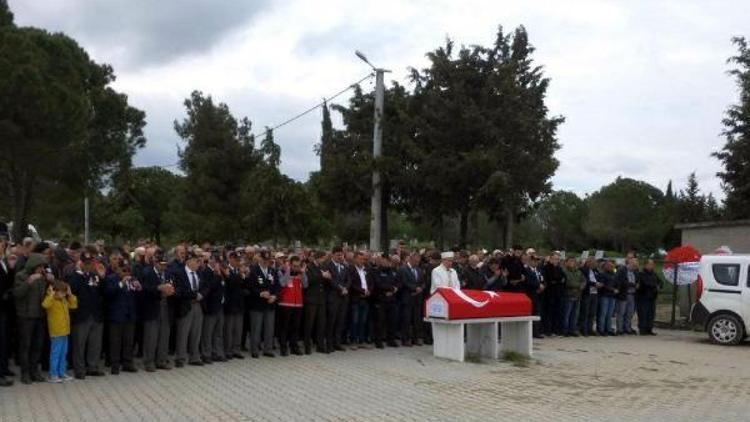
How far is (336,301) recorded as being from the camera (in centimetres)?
1473

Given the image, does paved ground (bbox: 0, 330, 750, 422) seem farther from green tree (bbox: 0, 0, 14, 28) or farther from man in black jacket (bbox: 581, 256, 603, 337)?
green tree (bbox: 0, 0, 14, 28)

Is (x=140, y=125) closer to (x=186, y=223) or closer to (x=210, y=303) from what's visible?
(x=186, y=223)

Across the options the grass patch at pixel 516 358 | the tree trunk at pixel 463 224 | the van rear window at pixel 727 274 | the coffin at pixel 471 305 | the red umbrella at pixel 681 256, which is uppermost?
the tree trunk at pixel 463 224

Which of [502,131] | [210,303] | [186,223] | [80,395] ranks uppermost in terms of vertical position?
[502,131]

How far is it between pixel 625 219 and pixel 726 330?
63.1m

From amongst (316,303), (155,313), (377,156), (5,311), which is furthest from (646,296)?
(5,311)

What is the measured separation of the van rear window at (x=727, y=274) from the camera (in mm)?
17141

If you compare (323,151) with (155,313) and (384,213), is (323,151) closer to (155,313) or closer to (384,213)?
(384,213)

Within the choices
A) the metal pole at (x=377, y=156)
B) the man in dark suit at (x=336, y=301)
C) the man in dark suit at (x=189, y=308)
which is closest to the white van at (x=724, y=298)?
the man in dark suit at (x=336, y=301)

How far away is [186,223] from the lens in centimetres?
3047

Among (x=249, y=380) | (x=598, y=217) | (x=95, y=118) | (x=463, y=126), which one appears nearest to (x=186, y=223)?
(x=95, y=118)

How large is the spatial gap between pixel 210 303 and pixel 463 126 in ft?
39.4

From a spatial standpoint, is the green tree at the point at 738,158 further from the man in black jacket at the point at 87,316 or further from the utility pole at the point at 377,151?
the man in black jacket at the point at 87,316

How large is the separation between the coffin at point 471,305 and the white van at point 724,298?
5463 mm
